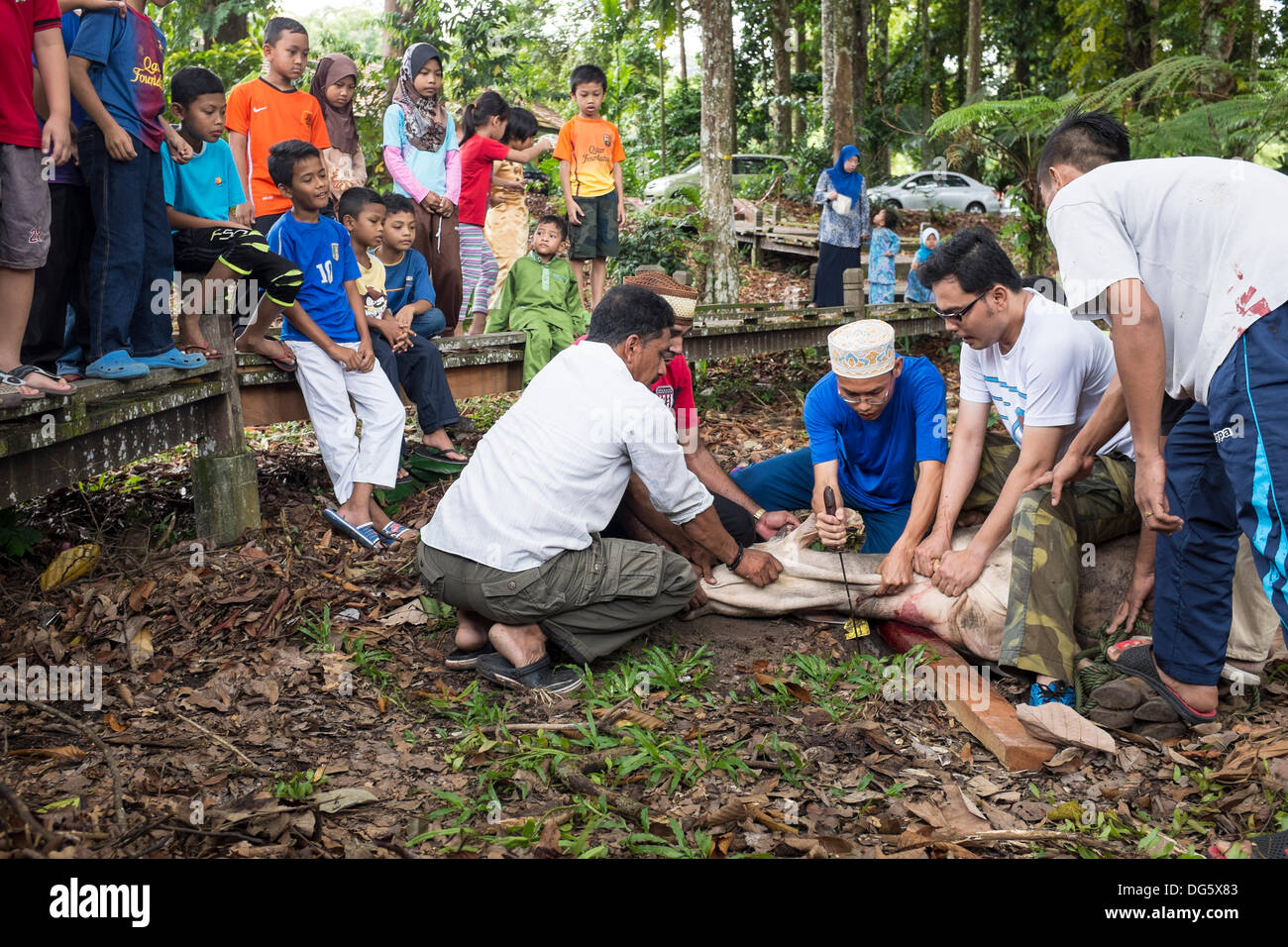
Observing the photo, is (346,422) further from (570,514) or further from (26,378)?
(570,514)

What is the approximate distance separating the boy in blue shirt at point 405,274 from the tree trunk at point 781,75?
18859 mm

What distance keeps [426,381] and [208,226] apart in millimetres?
1415

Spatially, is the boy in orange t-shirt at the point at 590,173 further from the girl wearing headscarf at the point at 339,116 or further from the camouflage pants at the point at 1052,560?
the camouflage pants at the point at 1052,560

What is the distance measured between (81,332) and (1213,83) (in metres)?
10.7

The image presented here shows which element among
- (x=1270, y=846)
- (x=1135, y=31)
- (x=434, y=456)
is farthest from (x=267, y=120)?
(x=1135, y=31)

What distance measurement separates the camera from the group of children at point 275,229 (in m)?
3.80

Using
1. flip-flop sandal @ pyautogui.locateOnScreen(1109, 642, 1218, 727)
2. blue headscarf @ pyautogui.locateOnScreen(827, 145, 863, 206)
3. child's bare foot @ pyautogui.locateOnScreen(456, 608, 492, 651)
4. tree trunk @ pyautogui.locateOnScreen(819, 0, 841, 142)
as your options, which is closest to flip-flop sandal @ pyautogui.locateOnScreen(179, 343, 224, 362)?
child's bare foot @ pyautogui.locateOnScreen(456, 608, 492, 651)

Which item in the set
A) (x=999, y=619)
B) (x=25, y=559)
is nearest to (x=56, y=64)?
(x=25, y=559)

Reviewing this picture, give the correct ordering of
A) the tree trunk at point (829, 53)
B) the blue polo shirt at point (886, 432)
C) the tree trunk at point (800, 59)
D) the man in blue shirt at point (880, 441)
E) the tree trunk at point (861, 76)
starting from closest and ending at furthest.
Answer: the man in blue shirt at point (880, 441)
the blue polo shirt at point (886, 432)
the tree trunk at point (829, 53)
the tree trunk at point (861, 76)
the tree trunk at point (800, 59)

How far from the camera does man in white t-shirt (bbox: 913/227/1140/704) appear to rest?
3.77m

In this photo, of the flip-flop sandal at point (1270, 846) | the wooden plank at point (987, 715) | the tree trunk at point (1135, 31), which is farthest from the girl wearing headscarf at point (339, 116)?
the tree trunk at point (1135, 31)

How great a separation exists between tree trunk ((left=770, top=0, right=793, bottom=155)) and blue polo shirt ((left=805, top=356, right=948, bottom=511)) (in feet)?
66.1

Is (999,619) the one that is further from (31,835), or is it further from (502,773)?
(31,835)

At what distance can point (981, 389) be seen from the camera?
4309mm
